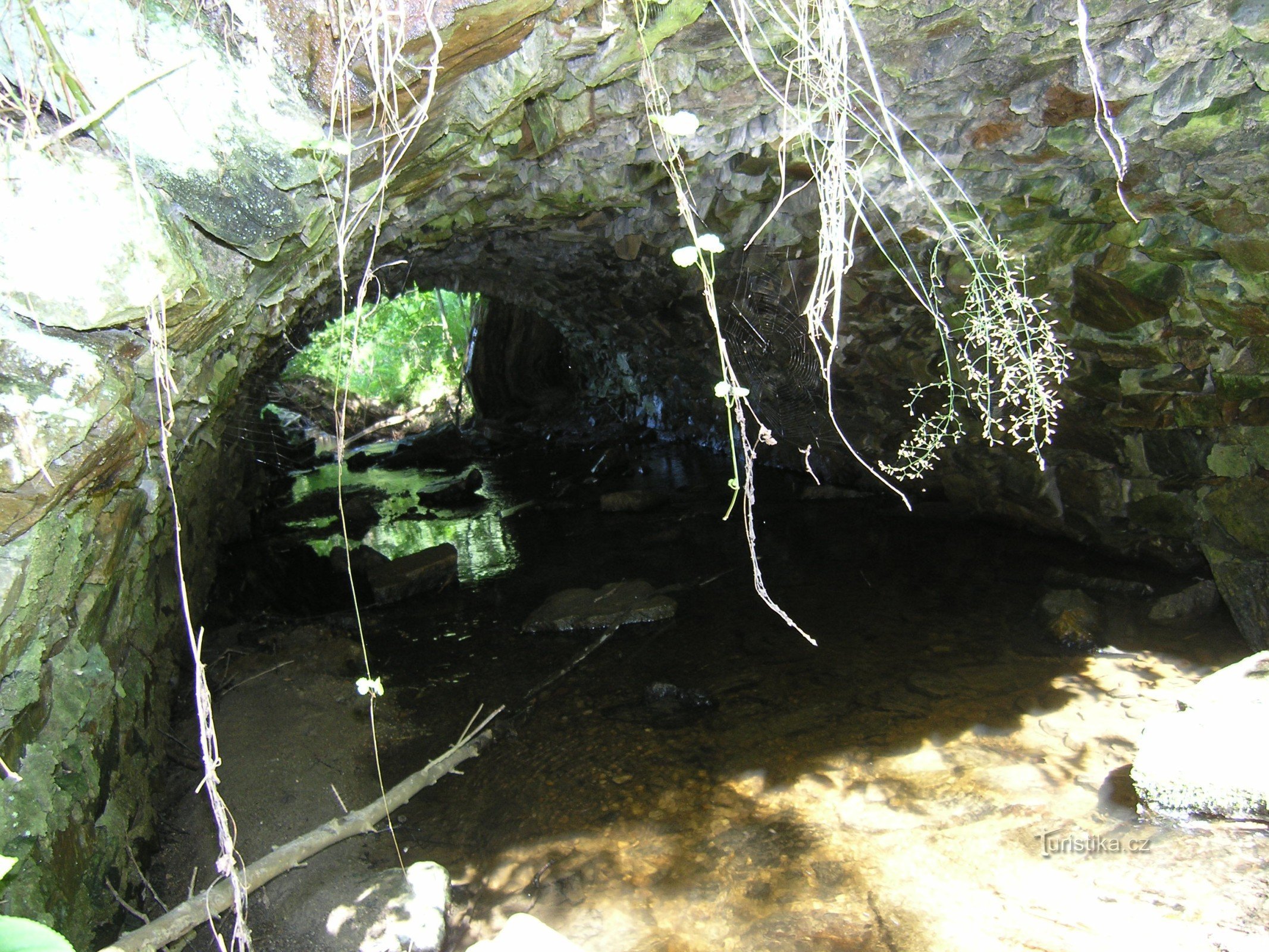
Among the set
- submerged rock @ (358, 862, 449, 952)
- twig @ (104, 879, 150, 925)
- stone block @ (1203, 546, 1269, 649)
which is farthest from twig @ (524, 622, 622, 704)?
stone block @ (1203, 546, 1269, 649)

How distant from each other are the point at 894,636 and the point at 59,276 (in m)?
3.72

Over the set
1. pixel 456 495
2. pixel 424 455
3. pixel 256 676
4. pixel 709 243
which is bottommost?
pixel 256 676

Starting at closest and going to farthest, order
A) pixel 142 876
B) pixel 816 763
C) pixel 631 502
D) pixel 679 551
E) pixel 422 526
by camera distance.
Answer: pixel 142 876 → pixel 816 763 → pixel 679 551 → pixel 631 502 → pixel 422 526

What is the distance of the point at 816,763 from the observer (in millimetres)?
2996

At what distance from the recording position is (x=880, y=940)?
6.94ft

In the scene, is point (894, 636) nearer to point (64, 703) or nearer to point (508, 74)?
point (508, 74)

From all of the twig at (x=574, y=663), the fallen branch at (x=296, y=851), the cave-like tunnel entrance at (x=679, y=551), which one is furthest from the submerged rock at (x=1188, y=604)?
the fallen branch at (x=296, y=851)

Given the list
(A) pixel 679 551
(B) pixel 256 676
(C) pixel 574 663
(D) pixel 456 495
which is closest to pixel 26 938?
(C) pixel 574 663

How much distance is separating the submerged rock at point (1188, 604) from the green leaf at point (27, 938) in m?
4.40

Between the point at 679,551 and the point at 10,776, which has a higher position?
the point at 10,776

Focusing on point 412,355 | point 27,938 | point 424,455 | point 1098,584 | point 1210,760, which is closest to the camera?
point 27,938

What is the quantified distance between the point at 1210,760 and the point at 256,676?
409cm

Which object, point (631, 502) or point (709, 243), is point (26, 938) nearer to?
point (709, 243)

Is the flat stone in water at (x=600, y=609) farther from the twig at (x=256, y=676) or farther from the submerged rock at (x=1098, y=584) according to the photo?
the submerged rock at (x=1098, y=584)
